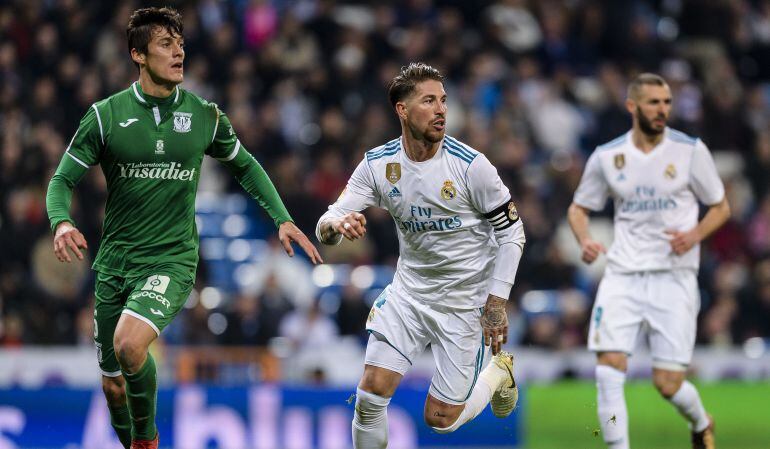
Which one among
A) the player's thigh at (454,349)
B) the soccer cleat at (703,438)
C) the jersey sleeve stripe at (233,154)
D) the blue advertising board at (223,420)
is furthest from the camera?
the blue advertising board at (223,420)

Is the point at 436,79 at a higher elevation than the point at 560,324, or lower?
higher

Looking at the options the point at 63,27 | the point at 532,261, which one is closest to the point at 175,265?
the point at 532,261

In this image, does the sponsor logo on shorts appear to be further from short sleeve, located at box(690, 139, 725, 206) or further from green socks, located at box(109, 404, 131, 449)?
short sleeve, located at box(690, 139, 725, 206)

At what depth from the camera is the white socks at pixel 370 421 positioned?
27.3ft

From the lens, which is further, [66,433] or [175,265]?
[66,433]

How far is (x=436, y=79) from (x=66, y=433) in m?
6.81

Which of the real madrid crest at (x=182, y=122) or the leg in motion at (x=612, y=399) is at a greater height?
the real madrid crest at (x=182, y=122)

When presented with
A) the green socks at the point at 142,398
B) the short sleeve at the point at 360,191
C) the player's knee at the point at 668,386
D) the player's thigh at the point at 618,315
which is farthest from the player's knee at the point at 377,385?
the player's knee at the point at 668,386

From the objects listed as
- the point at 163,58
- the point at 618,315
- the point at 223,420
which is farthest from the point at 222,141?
the point at 223,420

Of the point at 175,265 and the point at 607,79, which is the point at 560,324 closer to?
the point at 607,79

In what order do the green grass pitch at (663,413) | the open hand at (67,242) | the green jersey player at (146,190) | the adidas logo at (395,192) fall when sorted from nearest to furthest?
the open hand at (67,242), the green jersey player at (146,190), the adidas logo at (395,192), the green grass pitch at (663,413)

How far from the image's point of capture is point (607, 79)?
63.1ft

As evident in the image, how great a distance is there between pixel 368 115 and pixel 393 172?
905 centimetres

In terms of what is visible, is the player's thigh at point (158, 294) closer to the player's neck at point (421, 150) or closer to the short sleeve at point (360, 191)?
the short sleeve at point (360, 191)
